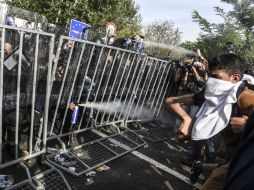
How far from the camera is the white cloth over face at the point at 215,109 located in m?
2.82

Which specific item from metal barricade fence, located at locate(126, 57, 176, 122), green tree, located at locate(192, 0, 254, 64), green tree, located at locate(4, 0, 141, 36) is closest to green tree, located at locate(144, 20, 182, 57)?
green tree, located at locate(4, 0, 141, 36)

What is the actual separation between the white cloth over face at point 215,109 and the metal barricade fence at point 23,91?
2256 mm

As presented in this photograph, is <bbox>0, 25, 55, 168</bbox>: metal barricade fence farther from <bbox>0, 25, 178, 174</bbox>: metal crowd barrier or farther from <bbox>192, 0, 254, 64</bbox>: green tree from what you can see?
<bbox>192, 0, 254, 64</bbox>: green tree

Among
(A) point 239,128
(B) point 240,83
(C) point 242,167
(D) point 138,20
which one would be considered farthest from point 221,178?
(D) point 138,20

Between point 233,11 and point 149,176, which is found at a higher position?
point 233,11

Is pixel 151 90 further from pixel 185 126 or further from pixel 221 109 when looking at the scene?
pixel 221 109

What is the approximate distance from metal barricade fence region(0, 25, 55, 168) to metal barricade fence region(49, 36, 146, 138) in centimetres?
38

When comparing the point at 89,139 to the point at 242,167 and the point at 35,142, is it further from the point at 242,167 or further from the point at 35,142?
the point at 242,167

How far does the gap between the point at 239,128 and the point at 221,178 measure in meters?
0.44

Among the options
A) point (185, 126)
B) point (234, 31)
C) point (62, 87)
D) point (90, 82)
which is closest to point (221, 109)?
point (185, 126)

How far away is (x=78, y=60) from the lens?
17.4 feet

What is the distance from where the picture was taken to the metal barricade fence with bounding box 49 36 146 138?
5145mm

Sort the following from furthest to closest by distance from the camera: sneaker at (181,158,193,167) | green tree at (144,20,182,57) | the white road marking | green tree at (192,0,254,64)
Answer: green tree at (144,20,182,57)
green tree at (192,0,254,64)
sneaker at (181,158,193,167)
the white road marking

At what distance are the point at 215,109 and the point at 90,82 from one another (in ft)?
10.5
